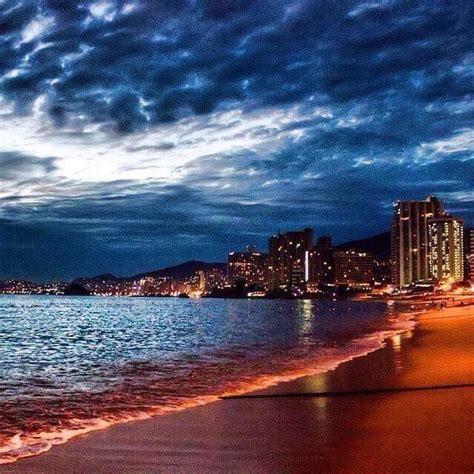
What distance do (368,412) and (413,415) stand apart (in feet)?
2.95

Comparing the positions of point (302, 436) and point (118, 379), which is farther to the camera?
Answer: point (118, 379)

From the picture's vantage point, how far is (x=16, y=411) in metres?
13.6

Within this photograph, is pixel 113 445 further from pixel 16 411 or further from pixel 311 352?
pixel 311 352

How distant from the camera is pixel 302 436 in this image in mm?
9781

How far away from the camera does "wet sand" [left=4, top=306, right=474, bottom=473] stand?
812cm

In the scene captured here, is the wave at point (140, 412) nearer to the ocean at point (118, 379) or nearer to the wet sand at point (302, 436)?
the ocean at point (118, 379)

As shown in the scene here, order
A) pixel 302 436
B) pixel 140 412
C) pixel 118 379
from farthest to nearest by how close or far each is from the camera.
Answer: pixel 118 379, pixel 140 412, pixel 302 436

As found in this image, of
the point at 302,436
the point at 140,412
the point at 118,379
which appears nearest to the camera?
the point at 302,436

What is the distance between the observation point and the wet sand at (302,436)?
320 inches

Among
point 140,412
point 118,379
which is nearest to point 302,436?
point 140,412

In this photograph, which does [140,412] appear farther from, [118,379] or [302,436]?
[118,379]

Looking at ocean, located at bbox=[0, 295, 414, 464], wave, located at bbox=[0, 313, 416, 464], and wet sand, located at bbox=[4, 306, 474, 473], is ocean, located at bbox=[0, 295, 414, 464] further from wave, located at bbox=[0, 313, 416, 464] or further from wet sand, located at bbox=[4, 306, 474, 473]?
wet sand, located at bbox=[4, 306, 474, 473]

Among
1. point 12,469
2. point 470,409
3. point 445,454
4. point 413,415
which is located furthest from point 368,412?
point 12,469

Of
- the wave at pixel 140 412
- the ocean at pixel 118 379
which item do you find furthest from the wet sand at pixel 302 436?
the ocean at pixel 118 379
